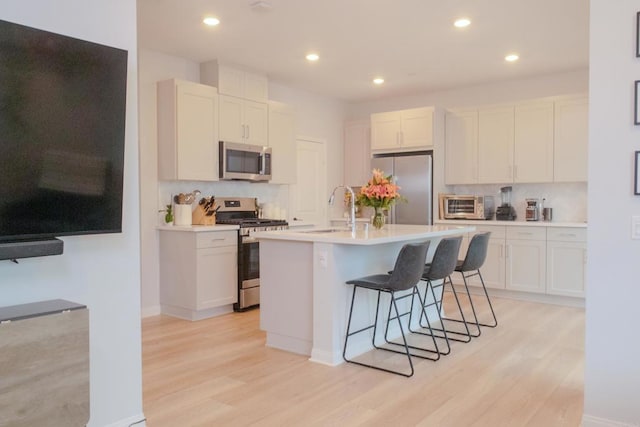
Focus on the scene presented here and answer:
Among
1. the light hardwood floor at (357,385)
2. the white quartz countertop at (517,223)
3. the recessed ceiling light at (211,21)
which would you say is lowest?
the light hardwood floor at (357,385)

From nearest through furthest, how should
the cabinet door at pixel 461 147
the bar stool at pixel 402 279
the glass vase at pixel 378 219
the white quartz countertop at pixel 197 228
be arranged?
the bar stool at pixel 402 279
the glass vase at pixel 378 219
the white quartz countertop at pixel 197 228
the cabinet door at pixel 461 147

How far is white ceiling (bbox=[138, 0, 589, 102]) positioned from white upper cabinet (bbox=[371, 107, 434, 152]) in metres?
0.50

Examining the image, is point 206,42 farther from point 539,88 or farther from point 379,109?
point 539,88

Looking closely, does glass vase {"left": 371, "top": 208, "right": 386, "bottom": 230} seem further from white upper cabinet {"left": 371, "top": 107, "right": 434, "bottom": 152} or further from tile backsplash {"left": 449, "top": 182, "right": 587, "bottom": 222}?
tile backsplash {"left": 449, "top": 182, "right": 587, "bottom": 222}

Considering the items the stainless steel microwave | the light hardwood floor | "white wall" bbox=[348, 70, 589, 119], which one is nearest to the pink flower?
the light hardwood floor

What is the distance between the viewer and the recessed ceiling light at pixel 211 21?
13.7ft

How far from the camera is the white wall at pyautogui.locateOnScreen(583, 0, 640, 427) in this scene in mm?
2369

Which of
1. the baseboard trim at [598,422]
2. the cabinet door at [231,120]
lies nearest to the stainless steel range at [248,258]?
the cabinet door at [231,120]

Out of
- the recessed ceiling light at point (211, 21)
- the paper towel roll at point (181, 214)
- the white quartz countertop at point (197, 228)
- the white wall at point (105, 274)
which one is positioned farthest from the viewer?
the paper towel roll at point (181, 214)

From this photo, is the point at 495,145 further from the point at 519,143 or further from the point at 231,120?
the point at 231,120

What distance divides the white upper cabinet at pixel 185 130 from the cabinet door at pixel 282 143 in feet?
3.07

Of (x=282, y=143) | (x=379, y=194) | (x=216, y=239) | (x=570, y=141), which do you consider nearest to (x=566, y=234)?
(x=570, y=141)

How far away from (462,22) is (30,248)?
3.73 meters

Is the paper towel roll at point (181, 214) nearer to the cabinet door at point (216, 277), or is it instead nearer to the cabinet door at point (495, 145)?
A: the cabinet door at point (216, 277)
